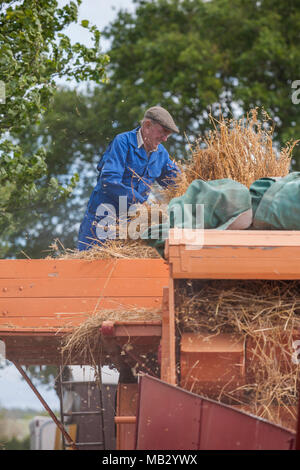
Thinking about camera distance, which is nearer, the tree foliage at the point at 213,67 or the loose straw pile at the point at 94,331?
the loose straw pile at the point at 94,331

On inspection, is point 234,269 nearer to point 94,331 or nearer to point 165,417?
point 165,417

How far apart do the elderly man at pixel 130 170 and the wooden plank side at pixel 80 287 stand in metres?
0.78

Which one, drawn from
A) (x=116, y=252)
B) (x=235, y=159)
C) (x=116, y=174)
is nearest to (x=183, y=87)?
(x=116, y=174)

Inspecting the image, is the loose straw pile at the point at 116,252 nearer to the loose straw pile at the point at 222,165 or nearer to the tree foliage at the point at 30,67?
the loose straw pile at the point at 222,165

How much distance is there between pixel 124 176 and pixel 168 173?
46 centimetres

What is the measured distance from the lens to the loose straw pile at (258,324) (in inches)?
122

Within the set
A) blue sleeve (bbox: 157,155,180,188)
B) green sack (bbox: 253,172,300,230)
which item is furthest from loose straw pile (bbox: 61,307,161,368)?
blue sleeve (bbox: 157,155,180,188)

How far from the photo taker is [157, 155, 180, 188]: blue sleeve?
5.39 metres

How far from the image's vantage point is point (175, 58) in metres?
15.0

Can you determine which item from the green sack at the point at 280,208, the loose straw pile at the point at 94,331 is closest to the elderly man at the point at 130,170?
the loose straw pile at the point at 94,331

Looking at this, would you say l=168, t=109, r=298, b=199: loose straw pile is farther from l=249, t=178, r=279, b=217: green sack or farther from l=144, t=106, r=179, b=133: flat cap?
l=249, t=178, r=279, b=217: green sack

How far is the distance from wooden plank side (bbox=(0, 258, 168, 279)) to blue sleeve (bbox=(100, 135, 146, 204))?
2.82ft

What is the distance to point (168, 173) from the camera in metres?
5.52

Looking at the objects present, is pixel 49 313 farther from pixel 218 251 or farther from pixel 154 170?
pixel 154 170
